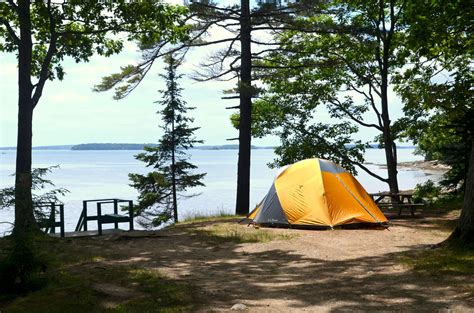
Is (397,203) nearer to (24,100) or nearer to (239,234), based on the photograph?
(239,234)

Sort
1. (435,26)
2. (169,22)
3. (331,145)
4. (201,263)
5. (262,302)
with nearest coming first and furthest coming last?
(262,302), (201,263), (435,26), (169,22), (331,145)

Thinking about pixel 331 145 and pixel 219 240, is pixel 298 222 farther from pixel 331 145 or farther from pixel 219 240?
pixel 331 145

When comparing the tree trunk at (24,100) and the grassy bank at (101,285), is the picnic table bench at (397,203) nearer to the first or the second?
the grassy bank at (101,285)

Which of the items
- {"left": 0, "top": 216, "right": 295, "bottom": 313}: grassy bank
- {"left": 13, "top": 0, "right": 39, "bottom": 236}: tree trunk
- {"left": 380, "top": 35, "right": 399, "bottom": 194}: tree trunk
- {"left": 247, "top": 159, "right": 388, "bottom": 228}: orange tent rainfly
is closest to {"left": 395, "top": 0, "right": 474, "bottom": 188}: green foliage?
{"left": 380, "top": 35, "right": 399, "bottom": 194}: tree trunk

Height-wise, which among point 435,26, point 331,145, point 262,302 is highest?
point 435,26

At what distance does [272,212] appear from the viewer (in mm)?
14656

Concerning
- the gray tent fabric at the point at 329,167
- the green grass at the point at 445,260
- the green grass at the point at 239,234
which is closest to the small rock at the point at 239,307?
the green grass at the point at 445,260

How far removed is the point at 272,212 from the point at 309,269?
18.9 feet

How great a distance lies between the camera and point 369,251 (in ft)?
34.1

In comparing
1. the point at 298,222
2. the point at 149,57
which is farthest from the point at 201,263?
the point at 149,57

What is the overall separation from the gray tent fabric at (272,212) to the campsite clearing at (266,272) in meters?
0.89

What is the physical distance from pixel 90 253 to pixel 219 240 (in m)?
3.21

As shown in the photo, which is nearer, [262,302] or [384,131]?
[262,302]

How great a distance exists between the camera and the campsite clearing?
6.52m
